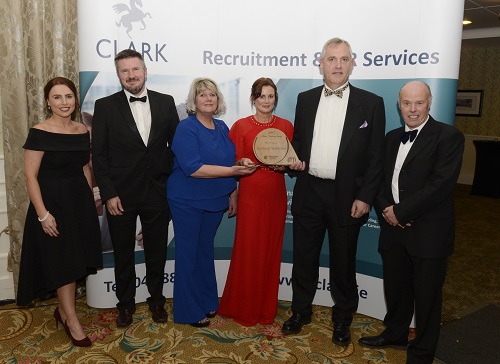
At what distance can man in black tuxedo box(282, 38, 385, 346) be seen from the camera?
294cm

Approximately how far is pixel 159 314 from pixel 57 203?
3.82 feet

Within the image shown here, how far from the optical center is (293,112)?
11.9ft

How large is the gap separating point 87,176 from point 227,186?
0.97m

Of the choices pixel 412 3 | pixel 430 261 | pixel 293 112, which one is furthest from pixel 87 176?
pixel 412 3

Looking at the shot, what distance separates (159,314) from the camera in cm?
346

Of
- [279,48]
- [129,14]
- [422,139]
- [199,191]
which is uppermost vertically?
[129,14]

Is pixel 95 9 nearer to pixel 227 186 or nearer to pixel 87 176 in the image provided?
pixel 87 176

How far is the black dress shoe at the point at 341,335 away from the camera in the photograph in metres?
3.19

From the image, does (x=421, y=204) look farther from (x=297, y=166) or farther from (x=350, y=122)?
(x=297, y=166)

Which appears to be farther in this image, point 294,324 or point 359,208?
point 294,324

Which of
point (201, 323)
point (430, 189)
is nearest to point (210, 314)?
point (201, 323)

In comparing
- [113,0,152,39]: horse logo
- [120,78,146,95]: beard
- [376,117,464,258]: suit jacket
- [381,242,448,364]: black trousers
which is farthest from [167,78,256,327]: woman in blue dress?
[381,242,448,364]: black trousers

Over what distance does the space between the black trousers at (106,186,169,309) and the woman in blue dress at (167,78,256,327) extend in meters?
0.12

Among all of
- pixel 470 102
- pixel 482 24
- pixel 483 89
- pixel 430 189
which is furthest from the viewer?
pixel 470 102
